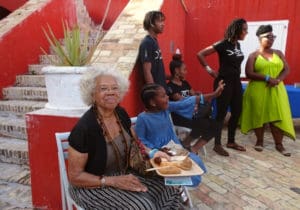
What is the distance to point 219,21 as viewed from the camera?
19.6 ft

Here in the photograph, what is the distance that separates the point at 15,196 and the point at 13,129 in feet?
3.62

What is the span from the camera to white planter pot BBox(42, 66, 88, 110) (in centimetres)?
238

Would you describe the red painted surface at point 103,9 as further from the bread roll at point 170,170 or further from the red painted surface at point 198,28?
the bread roll at point 170,170

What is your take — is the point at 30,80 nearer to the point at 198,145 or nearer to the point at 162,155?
the point at 198,145

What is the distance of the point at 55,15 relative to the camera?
5395mm

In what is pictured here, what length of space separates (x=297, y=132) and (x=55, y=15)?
487 cm

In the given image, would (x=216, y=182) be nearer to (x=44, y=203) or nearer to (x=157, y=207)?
(x=157, y=207)

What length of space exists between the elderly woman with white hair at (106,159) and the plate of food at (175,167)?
10 centimetres

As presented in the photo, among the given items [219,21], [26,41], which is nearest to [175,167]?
[26,41]

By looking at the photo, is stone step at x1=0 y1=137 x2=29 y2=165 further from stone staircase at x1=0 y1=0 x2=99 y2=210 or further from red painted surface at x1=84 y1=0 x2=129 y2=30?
red painted surface at x1=84 y1=0 x2=129 y2=30

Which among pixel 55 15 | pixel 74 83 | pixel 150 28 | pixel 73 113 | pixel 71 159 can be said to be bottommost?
pixel 71 159

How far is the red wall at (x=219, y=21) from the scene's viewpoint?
552 centimetres

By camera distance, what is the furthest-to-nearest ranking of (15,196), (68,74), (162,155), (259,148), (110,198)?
(259,148)
(15,196)
(68,74)
(162,155)
(110,198)

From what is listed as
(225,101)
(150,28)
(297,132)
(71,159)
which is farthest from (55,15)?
(297,132)
